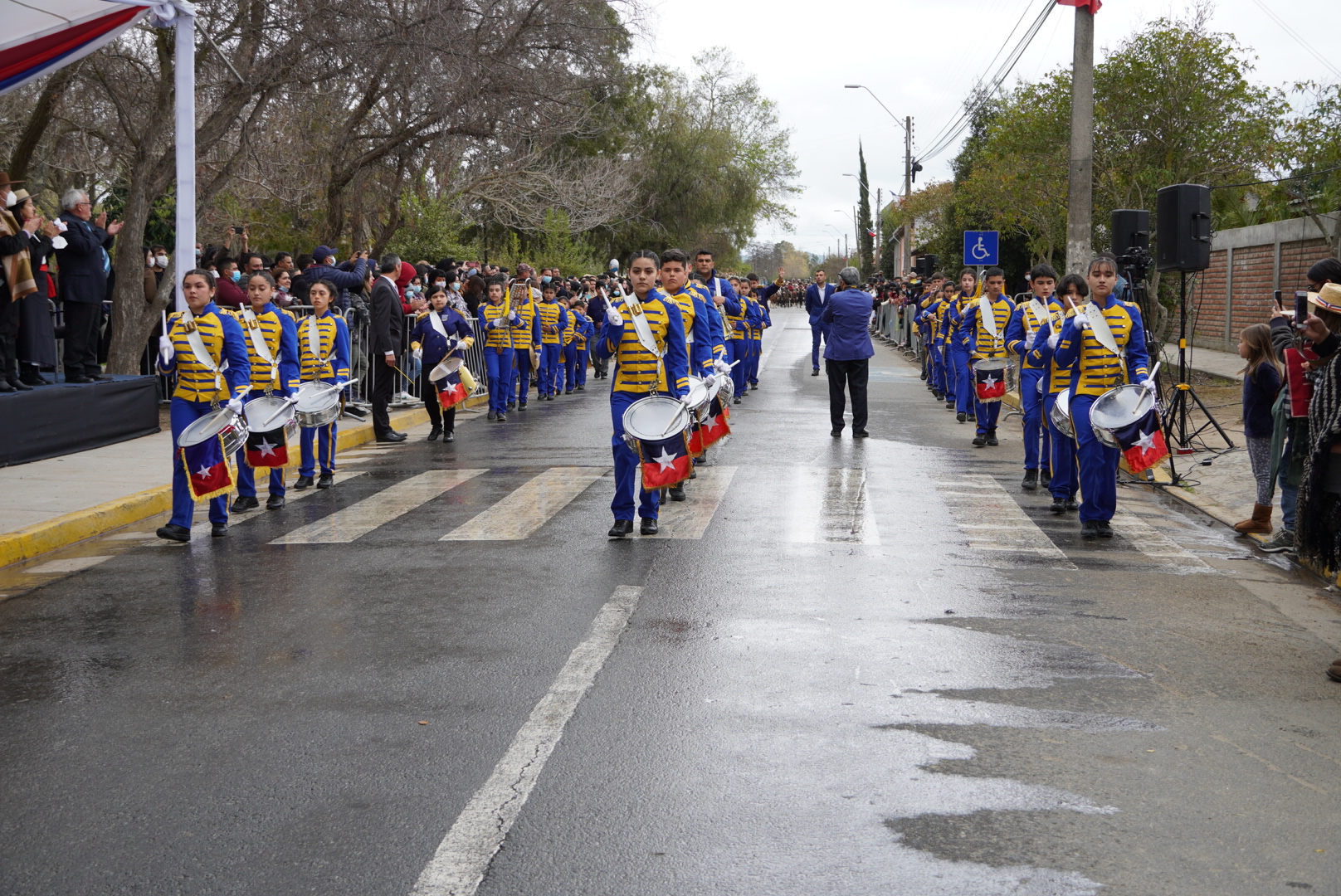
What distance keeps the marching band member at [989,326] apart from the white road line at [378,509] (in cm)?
591

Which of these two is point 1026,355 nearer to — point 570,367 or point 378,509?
point 378,509

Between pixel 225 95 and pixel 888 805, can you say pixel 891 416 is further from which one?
pixel 888 805

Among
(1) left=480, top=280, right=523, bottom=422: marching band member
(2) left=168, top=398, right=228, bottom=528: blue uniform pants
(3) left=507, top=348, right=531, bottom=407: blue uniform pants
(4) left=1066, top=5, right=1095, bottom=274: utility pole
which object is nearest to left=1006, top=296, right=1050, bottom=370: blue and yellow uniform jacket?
(4) left=1066, top=5, right=1095, bottom=274: utility pole

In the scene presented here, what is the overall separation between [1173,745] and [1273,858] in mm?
975

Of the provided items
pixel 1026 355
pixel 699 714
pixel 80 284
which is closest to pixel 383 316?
pixel 80 284

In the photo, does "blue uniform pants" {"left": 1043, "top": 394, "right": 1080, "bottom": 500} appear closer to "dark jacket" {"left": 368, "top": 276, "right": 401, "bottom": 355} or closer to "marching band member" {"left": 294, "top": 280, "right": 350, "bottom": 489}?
"marching band member" {"left": 294, "top": 280, "right": 350, "bottom": 489}

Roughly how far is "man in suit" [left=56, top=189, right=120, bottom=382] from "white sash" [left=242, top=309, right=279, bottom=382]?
4341 millimetres

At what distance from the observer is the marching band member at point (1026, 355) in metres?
11.3

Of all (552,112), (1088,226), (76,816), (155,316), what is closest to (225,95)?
(155,316)

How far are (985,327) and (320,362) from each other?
7.69m

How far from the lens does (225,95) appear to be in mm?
16938

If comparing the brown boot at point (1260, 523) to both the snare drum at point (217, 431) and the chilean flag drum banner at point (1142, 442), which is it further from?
the snare drum at point (217, 431)

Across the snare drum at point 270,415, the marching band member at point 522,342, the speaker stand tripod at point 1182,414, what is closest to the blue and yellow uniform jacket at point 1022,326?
the speaker stand tripod at point 1182,414

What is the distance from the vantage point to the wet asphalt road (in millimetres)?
3793
